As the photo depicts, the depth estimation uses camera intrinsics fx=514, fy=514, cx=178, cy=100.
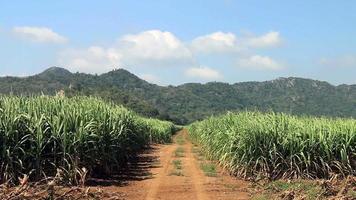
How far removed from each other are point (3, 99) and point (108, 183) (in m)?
3.42

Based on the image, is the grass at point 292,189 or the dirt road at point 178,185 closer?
the grass at point 292,189

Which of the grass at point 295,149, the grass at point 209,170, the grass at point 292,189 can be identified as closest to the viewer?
the grass at point 292,189

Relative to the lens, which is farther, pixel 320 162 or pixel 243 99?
pixel 243 99

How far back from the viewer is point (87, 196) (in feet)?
31.1

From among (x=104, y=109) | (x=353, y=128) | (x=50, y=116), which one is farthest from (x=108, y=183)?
(x=353, y=128)

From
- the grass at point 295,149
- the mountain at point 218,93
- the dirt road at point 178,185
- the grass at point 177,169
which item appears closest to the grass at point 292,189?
the dirt road at point 178,185

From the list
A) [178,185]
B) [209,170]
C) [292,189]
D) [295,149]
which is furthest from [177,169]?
[292,189]

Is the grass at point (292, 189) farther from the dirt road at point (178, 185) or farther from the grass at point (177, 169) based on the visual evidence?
the grass at point (177, 169)

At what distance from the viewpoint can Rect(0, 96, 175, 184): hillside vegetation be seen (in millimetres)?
11320

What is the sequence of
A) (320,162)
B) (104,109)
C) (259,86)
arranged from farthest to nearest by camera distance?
(259,86) < (104,109) < (320,162)

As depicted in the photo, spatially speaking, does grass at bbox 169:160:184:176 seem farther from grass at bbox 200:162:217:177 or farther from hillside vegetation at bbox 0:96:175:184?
hillside vegetation at bbox 0:96:175:184

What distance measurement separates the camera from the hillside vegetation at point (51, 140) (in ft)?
37.1

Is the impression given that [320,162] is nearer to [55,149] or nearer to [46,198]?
[55,149]

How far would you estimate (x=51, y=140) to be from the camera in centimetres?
1198
